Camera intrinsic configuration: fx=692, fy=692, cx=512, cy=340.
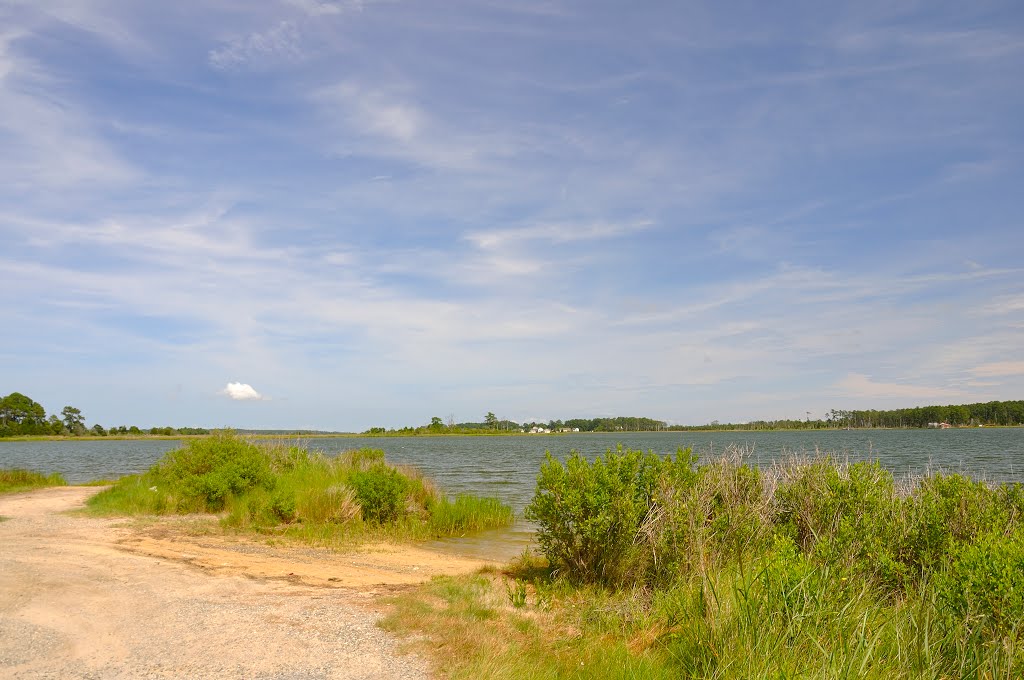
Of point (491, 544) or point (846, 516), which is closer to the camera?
point (846, 516)

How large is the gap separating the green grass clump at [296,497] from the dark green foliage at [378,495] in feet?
0.08

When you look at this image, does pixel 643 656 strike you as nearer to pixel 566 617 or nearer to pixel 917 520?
pixel 566 617

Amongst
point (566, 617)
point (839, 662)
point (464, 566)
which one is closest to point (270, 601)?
point (566, 617)

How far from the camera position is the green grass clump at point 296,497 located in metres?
17.2

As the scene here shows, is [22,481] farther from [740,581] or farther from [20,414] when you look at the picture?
[20,414]

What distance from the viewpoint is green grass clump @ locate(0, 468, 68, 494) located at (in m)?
26.8

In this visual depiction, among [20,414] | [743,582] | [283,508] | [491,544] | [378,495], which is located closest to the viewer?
→ [743,582]

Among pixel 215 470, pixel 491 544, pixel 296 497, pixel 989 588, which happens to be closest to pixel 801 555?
pixel 989 588

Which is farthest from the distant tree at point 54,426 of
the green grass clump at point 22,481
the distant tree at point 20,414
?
the green grass clump at point 22,481

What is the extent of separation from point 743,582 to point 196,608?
6.54 meters

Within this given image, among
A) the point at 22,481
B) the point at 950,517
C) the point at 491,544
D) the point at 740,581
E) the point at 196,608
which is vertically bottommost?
the point at 491,544

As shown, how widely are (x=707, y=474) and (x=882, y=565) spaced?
2.55 m

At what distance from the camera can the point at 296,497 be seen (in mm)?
17969

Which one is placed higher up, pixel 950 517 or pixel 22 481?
pixel 950 517
